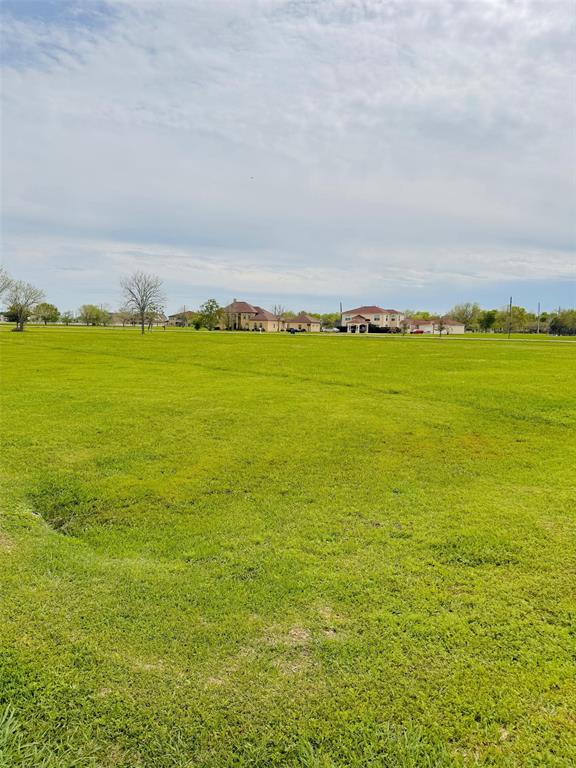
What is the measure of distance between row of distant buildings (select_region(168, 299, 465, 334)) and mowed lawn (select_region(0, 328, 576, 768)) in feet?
312

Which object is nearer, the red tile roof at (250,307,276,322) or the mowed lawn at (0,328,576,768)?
the mowed lawn at (0,328,576,768)

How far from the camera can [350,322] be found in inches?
4621

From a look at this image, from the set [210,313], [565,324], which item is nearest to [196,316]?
[210,313]

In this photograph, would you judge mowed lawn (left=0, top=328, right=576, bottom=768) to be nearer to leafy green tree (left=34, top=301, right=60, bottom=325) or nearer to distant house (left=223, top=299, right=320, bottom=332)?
distant house (left=223, top=299, right=320, bottom=332)

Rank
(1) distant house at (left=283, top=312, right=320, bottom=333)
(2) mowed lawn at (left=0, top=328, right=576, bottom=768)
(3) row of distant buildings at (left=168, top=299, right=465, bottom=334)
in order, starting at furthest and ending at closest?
(1) distant house at (left=283, top=312, right=320, bottom=333) < (3) row of distant buildings at (left=168, top=299, right=465, bottom=334) < (2) mowed lawn at (left=0, top=328, right=576, bottom=768)

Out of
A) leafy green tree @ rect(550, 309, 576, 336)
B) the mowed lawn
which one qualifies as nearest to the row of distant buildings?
leafy green tree @ rect(550, 309, 576, 336)

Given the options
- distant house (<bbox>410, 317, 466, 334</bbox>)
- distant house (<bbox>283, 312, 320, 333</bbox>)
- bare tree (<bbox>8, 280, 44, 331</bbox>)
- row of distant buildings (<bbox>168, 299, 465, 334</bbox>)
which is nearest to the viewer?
bare tree (<bbox>8, 280, 44, 331</bbox>)

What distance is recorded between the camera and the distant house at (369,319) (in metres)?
116

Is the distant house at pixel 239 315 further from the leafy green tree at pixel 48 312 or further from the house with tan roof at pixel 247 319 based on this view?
the leafy green tree at pixel 48 312

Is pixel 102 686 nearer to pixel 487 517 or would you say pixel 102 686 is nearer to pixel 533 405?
pixel 487 517

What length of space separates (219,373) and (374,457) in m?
12.6

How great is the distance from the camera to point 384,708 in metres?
2.74

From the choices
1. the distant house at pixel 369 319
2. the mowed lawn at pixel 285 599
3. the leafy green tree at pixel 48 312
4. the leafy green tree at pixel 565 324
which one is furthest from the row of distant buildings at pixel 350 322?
the mowed lawn at pixel 285 599

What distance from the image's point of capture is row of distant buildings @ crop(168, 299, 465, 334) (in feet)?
364
